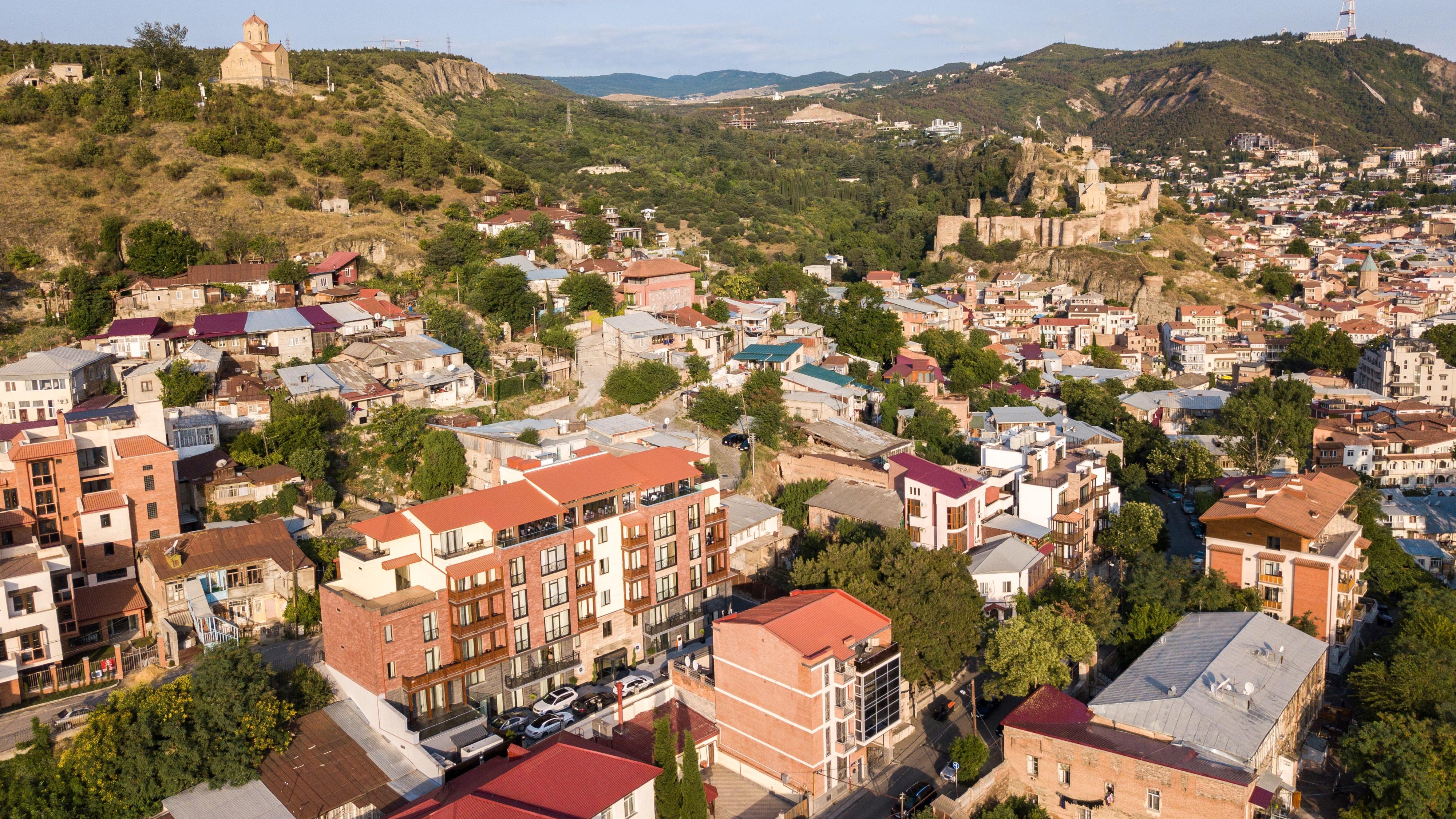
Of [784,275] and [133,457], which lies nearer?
[133,457]

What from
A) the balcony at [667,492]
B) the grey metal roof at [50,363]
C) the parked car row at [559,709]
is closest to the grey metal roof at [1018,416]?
the balcony at [667,492]

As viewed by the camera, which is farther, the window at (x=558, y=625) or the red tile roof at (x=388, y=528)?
the window at (x=558, y=625)

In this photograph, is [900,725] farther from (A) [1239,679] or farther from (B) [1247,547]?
(B) [1247,547]

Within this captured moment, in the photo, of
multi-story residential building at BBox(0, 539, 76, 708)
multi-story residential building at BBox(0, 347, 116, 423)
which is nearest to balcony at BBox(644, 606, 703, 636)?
multi-story residential building at BBox(0, 539, 76, 708)

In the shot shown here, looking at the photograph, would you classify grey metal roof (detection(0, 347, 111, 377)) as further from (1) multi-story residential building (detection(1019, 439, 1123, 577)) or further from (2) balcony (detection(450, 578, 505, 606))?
(1) multi-story residential building (detection(1019, 439, 1123, 577))

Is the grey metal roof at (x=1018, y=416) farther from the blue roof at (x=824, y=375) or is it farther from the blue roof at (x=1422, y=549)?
the blue roof at (x=1422, y=549)

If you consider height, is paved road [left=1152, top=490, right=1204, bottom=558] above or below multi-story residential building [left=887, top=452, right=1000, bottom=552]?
below

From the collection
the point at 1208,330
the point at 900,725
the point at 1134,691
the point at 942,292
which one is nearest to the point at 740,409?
the point at 900,725
